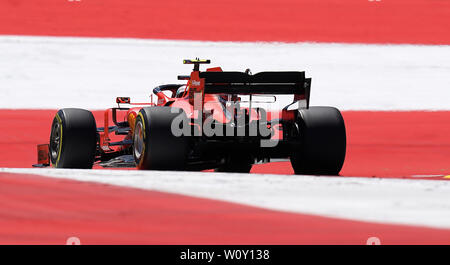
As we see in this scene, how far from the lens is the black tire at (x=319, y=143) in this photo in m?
7.16

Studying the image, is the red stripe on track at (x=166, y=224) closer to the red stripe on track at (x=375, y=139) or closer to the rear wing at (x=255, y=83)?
the rear wing at (x=255, y=83)

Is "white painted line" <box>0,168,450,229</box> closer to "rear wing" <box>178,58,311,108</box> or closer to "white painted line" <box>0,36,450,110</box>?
"rear wing" <box>178,58,311,108</box>

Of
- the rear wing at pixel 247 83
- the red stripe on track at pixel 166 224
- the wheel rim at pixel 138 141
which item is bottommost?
the red stripe on track at pixel 166 224

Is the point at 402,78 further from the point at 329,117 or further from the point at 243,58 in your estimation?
the point at 329,117

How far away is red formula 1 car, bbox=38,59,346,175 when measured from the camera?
6734 mm

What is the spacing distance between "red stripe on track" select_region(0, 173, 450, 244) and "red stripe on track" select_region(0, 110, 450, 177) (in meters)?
5.12

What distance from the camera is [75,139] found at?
25.0 ft

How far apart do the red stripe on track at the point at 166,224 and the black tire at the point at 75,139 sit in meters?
2.98

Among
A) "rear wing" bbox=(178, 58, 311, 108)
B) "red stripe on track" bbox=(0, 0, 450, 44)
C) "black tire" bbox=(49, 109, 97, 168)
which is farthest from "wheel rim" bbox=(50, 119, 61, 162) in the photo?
"red stripe on track" bbox=(0, 0, 450, 44)

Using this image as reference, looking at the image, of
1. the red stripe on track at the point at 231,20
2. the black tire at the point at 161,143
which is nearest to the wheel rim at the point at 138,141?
the black tire at the point at 161,143

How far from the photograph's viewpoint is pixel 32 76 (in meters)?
10.5

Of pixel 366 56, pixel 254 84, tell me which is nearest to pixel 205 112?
pixel 254 84

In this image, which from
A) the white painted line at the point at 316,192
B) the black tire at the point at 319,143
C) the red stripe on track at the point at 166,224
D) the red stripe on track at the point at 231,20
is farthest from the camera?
the red stripe on track at the point at 231,20

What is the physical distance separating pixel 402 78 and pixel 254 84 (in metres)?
4.09
